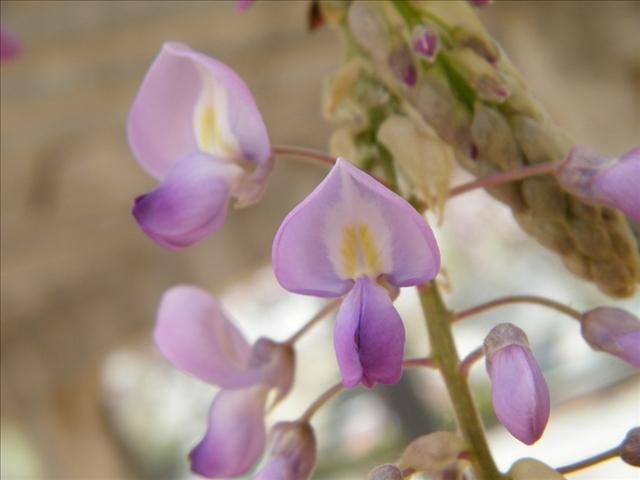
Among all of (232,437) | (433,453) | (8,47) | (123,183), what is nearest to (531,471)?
(433,453)

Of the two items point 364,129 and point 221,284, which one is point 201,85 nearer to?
point 364,129

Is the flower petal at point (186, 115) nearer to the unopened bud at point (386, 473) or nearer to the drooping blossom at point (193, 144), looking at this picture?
the drooping blossom at point (193, 144)

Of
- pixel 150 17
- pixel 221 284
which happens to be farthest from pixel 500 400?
pixel 221 284

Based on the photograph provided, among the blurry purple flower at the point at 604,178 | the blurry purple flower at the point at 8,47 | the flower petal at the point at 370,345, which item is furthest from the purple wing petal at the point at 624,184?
the blurry purple flower at the point at 8,47

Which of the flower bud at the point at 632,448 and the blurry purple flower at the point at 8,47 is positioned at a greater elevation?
the blurry purple flower at the point at 8,47

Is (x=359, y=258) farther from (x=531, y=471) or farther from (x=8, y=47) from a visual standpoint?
(x=8, y=47)

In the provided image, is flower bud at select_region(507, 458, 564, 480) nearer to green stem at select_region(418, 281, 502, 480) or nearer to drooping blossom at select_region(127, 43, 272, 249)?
green stem at select_region(418, 281, 502, 480)

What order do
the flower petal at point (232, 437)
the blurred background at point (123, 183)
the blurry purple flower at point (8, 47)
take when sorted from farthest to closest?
the blurred background at point (123, 183), the blurry purple flower at point (8, 47), the flower petal at point (232, 437)
